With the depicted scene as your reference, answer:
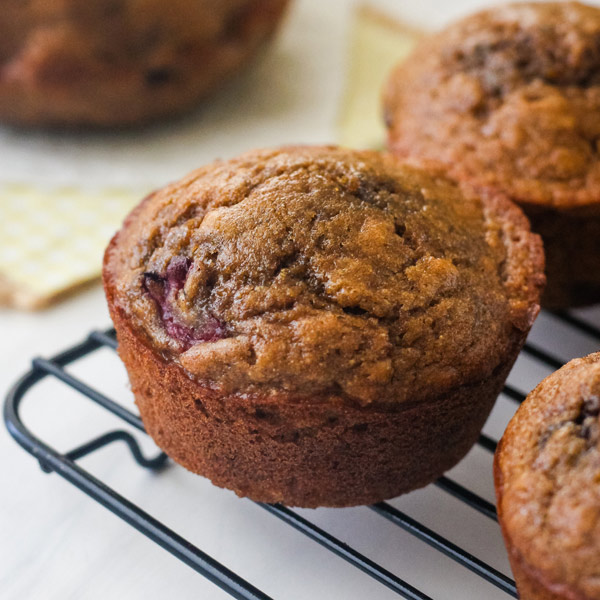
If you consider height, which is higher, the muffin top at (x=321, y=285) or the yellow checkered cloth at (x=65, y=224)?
the muffin top at (x=321, y=285)

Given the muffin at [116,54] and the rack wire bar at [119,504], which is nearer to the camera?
the rack wire bar at [119,504]

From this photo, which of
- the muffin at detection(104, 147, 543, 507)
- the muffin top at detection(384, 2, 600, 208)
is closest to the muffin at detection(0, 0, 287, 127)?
the muffin top at detection(384, 2, 600, 208)

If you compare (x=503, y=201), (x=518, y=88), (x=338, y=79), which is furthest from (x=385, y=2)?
(x=503, y=201)

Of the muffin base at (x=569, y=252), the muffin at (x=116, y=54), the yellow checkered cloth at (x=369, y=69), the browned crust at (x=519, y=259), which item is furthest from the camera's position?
the yellow checkered cloth at (x=369, y=69)

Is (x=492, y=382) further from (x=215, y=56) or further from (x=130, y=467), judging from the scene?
(x=215, y=56)

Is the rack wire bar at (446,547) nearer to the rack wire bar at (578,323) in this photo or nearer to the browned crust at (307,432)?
the browned crust at (307,432)

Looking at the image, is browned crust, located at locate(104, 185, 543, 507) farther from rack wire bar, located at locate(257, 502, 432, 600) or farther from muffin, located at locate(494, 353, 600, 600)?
muffin, located at locate(494, 353, 600, 600)

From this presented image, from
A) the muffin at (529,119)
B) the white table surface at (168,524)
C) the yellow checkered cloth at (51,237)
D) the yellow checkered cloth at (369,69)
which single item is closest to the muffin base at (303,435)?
the white table surface at (168,524)
